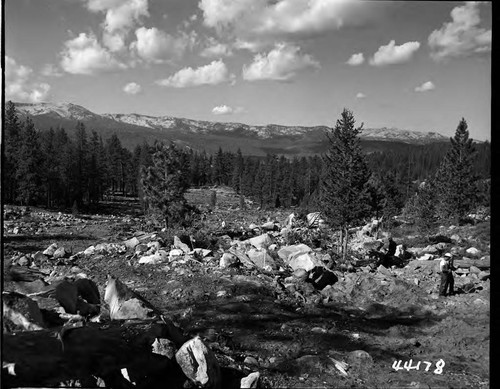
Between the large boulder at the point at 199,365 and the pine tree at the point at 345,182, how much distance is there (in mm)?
15514

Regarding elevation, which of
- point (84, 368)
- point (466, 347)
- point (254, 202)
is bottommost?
point (254, 202)

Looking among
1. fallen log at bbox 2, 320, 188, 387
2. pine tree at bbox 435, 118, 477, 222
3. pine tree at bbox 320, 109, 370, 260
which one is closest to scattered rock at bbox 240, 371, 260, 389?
fallen log at bbox 2, 320, 188, 387

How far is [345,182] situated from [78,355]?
56.5 ft

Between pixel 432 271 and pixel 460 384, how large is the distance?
1002 centimetres

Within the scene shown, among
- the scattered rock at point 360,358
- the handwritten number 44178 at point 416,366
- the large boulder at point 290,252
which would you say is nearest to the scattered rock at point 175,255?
the large boulder at point 290,252

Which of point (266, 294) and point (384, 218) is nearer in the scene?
point (266, 294)

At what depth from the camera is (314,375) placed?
5.42 metres

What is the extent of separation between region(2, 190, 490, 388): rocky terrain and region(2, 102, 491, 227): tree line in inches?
86.2

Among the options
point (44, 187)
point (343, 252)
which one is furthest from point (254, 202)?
point (343, 252)

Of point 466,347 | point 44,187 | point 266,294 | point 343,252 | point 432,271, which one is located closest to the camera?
point 466,347

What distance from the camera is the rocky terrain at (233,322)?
16.6ft

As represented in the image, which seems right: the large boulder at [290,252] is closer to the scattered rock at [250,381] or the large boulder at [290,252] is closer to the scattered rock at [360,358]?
the scattered rock at [360,358]

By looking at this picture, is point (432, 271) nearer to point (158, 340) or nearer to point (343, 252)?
point (343, 252)

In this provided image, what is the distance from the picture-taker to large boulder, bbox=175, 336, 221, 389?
5.09 meters
